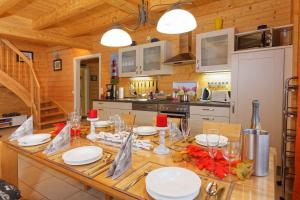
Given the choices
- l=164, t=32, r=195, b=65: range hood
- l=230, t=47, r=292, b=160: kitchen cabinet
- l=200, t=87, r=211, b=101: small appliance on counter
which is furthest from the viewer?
l=200, t=87, r=211, b=101: small appliance on counter

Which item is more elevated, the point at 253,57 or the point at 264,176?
the point at 253,57

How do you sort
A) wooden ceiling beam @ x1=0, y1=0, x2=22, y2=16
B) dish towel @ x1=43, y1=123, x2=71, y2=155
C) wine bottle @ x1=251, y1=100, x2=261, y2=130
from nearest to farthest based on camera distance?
wine bottle @ x1=251, y1=100, x2=261, y2=130 < dish towel @ x1=43, y1=123, x2=71, y2=155 < wooden ceiling beam @ x1=0, y1=0, x2=22, y2=16

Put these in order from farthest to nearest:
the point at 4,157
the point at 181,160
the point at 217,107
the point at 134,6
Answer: the point at 134,6, the point at 217,107, the point at 4,157, the point at 181,160

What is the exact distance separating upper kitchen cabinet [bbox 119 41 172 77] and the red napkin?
8.38 ft

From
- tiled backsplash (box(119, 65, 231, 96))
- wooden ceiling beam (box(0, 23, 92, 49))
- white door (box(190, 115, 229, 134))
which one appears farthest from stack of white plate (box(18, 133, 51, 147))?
wooden ceiling beam (box(0, 23, 92, 49))

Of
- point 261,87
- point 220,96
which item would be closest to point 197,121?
point 220,96

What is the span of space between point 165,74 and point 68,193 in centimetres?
250

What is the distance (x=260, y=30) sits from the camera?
2.47 metres

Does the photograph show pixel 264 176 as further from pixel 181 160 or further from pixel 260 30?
pixel 260 30

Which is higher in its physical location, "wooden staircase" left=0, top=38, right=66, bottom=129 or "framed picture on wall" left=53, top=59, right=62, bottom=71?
"framed picture on wall" left=53, top=59, right=62, bottom=71

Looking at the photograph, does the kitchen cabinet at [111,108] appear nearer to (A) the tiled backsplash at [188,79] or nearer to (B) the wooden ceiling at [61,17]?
(A) the tiled backsplash at [188,79]

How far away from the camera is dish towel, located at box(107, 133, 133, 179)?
35.7 inches

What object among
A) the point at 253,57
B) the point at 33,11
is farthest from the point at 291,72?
the point at 33,11

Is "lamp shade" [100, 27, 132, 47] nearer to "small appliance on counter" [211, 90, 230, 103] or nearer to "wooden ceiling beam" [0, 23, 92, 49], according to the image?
"small appliance on counter" [211, 90, 230, 103]
